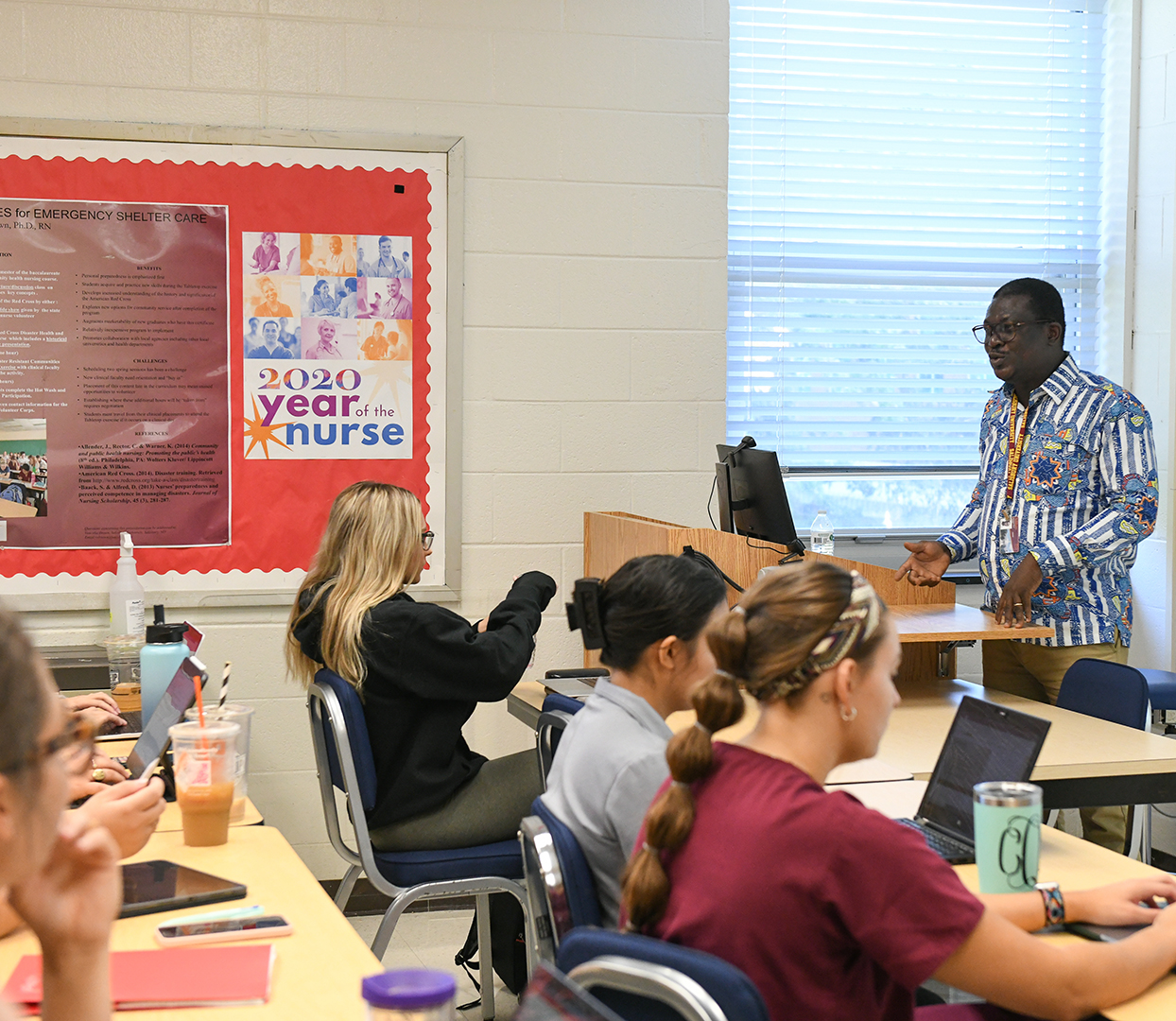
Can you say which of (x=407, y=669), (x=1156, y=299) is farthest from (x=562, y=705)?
(x=1156, y=299)

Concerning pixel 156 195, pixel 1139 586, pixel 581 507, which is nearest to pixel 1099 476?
pixel 1139 586

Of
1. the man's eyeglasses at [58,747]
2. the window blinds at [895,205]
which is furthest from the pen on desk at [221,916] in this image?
the window blinds at [895,205]

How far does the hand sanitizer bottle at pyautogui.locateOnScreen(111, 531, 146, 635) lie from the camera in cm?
327

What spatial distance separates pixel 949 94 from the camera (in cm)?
419

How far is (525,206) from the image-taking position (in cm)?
359

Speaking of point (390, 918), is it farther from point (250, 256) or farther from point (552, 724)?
point (250, 256)

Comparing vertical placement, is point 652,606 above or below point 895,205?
below

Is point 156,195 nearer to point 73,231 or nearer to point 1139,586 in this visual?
point 73,231

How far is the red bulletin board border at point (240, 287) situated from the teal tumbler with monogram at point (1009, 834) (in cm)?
232

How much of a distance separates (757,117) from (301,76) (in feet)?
4.98

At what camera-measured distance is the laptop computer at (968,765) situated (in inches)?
64.8

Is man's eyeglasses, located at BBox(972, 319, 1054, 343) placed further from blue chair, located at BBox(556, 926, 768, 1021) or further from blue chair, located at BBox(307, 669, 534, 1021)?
blue chair, located at BBox(556, 926, 768, 1021)

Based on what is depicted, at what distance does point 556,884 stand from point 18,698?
2.95 feet

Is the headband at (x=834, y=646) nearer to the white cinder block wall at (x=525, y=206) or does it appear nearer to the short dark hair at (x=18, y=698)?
the short dark hair at (x=18, y=698)
